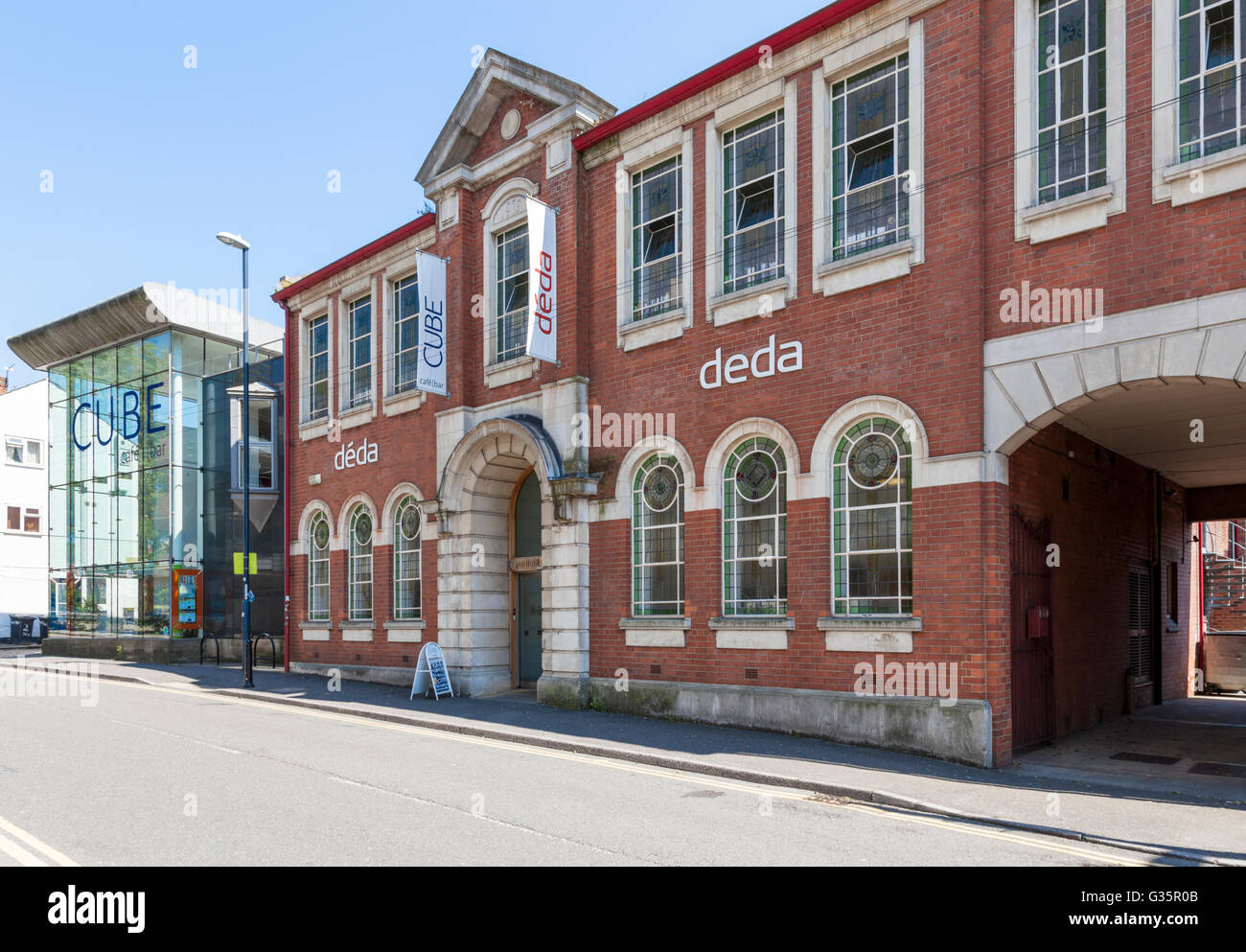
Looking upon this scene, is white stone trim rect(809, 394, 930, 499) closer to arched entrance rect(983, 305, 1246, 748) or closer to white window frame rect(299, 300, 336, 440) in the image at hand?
arched entrance rect(983, 305, 1246, 748)

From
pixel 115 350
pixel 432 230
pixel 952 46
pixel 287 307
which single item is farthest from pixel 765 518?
pixel 115 350

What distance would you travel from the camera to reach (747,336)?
13203 millimetres

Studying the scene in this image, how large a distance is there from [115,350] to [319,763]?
2548 cm

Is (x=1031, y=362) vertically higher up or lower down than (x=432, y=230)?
lower down

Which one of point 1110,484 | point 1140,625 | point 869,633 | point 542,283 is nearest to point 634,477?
point 542,283

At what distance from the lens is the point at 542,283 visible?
15.3 metres

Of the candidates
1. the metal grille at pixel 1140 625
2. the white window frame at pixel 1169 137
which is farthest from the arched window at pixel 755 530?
the metal grille at pixel 1140 625

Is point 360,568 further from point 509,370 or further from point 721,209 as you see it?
point 721,209

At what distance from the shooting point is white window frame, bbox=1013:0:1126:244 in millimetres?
9883

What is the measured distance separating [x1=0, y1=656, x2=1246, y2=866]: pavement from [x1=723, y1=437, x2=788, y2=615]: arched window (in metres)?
1.87

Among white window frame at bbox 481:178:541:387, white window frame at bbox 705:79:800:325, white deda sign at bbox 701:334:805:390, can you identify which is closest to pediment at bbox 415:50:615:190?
white window frame at bbox 481:178:541:387

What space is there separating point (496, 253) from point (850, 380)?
8.59 metres

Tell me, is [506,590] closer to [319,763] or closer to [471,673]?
[471,673]
